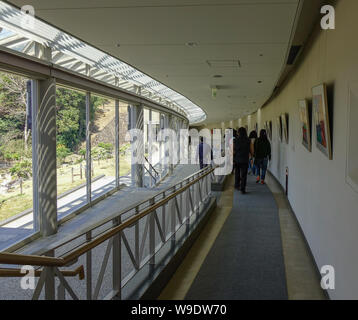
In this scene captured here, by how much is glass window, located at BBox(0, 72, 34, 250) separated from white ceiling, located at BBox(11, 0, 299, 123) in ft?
5.55

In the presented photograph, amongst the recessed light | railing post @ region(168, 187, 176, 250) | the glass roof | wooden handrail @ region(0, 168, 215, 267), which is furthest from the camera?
the glass roof

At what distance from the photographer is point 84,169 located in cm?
889

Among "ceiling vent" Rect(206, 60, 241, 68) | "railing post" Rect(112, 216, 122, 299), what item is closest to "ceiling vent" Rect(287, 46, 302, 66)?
"ceiling vent" Rect(206, 60, 241, 68)

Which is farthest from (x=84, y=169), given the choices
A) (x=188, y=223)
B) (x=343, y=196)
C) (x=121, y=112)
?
(x=343, y=196)

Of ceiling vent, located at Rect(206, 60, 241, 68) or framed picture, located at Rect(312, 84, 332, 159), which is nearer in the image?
framed picture, located at Rect(312, 84, 332, 159)

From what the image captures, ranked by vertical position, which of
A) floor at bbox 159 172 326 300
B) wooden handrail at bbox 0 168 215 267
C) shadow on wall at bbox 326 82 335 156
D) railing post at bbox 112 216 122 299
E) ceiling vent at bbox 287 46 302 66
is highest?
ceiling vent at bbox 287 46 302 66

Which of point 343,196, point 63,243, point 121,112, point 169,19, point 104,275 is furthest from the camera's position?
point 121,112

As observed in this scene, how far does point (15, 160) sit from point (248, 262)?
4.06m

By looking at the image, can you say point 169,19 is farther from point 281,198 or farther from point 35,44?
point 281,198

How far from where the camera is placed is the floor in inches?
156

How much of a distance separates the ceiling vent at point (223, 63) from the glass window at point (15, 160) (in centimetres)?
323

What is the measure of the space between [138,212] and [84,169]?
5668mm

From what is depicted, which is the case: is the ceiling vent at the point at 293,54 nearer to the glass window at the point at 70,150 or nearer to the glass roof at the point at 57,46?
the glass roof at the point at 57,46

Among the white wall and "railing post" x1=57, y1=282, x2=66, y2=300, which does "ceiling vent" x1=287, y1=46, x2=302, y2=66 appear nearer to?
the white wall
